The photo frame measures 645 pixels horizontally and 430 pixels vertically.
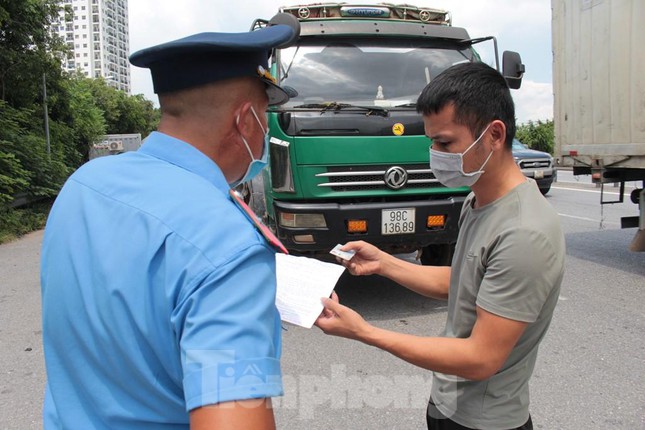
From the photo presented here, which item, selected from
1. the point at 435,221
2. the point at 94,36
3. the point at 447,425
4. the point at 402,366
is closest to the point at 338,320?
the point at 447,425

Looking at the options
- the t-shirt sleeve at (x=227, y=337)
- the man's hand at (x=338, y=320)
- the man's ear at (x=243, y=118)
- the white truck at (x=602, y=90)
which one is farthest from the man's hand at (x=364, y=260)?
the white truck at (x=602, y=90)

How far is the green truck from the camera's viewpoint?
174 inches

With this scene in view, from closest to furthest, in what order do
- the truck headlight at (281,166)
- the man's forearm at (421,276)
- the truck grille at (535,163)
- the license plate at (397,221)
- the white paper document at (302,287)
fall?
the white paper document at (302,287) → the man's forearm at (421,276) → the truck headlight at (281,166) → the license plate at (397,221) → the truck grille at (535,163)

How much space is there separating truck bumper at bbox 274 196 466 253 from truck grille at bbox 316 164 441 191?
0.53 ft

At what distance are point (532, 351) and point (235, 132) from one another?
1.15m

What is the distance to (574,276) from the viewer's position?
6121mm

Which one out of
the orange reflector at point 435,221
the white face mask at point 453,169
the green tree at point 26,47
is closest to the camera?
the white face mask at point 453,169

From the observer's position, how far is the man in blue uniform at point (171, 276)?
30.9 inches

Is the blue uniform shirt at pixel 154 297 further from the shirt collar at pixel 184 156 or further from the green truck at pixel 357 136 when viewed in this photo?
the green truck at pixel 357 136

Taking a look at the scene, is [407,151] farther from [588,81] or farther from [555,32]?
[555,32]

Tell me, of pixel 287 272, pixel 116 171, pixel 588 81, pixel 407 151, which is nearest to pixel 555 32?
pixel 588 81

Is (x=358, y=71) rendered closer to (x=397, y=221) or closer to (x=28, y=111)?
(x=397, y=221)

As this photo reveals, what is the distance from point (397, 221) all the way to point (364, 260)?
243 centimetres

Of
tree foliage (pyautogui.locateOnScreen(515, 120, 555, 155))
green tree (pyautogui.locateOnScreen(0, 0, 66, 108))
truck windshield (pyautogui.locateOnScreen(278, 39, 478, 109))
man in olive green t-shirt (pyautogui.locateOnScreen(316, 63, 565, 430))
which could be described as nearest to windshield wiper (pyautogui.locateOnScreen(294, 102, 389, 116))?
truck windshield (pyautogui.locateOnScreen(278, 39, 478, 109))
